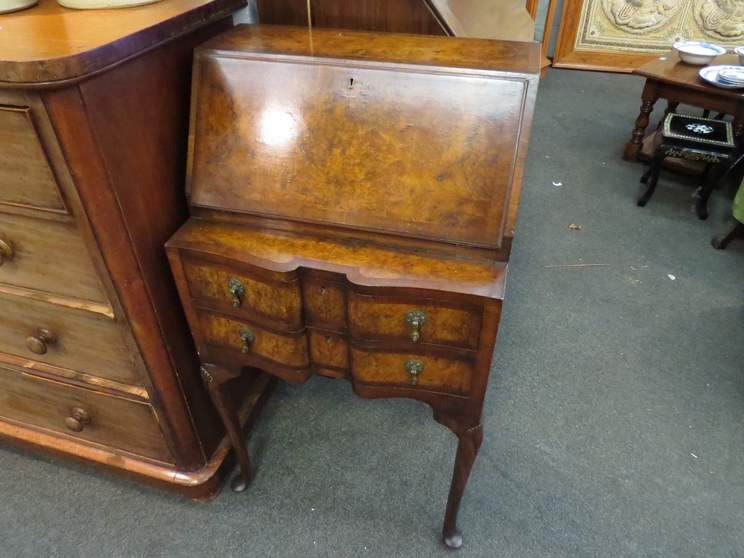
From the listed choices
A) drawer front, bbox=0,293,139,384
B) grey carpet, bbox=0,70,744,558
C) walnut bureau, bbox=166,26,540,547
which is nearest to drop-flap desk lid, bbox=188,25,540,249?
walnut bureau, bbox=166,26,540,547

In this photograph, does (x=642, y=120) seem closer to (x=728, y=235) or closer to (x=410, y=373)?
(x=728, y=235)

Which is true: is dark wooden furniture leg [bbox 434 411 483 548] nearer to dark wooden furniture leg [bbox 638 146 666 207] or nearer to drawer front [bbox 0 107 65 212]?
drawer front [bbox 0 107 65 212]

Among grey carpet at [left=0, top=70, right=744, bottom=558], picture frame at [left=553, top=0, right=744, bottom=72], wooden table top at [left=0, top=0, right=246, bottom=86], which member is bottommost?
grey carpet at [left=0, top=70, right=744, bottom=558]

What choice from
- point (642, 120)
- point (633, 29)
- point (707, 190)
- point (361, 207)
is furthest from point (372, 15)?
point (633, 29)

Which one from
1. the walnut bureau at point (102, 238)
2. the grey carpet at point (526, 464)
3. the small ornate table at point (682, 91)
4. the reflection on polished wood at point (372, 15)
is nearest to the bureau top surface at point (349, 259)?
the walnut bureau at point (102, 238)

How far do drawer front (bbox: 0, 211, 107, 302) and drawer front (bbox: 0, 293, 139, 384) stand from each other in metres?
0.05

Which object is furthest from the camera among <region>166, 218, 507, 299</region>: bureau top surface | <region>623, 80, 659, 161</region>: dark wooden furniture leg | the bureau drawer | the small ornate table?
<region>623, 80, 659, 161</region>: dark wooden furniture leg

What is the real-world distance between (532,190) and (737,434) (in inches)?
59.6

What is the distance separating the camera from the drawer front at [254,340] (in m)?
0.99

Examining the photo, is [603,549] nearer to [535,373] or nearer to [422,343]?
A: [535,373]

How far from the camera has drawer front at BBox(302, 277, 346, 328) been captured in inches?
35.3

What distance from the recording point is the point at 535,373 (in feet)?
5.67

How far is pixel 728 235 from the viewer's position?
226 centimetres

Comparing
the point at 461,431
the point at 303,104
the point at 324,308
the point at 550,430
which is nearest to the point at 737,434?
the point at 550,430
